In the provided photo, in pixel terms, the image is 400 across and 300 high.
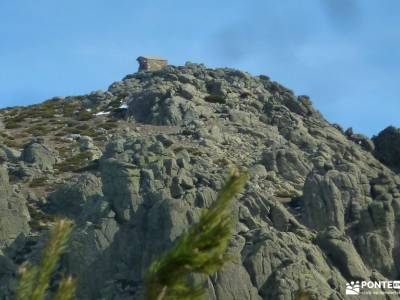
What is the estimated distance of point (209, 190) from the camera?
2457 inches

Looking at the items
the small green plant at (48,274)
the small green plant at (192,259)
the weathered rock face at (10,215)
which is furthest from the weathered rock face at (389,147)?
the small green plant at (192,259)

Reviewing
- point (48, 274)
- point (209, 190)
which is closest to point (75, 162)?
point (209, 190)

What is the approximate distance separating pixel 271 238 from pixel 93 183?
1922 cm

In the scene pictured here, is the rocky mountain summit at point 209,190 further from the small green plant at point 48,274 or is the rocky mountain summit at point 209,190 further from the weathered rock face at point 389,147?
the small green plant at point 48,274

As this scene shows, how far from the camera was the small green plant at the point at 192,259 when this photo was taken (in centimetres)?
970

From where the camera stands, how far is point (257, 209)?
63688mm

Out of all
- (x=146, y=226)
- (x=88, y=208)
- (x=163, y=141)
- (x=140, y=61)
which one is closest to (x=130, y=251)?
(x=146, y=226)

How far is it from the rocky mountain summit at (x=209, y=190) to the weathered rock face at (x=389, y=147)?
15cm

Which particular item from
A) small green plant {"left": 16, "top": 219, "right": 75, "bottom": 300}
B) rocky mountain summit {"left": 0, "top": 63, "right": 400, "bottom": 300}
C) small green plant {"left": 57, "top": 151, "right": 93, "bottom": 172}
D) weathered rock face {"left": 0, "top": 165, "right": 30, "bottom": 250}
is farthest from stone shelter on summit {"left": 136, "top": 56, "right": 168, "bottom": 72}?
small green plant {"left": 16, "top": 219, "right": 75, "bottom": 300}

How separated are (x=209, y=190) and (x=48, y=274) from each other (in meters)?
52.1

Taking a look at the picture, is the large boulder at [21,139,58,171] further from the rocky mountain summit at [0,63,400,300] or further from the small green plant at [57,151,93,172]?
the small green plant at [57,151,93,172]

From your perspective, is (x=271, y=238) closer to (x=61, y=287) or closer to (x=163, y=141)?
(x=163, y=141)

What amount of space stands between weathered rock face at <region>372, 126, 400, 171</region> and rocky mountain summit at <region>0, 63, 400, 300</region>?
15 centimetres

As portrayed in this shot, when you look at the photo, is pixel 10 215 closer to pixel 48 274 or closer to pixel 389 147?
pixel 389 147
